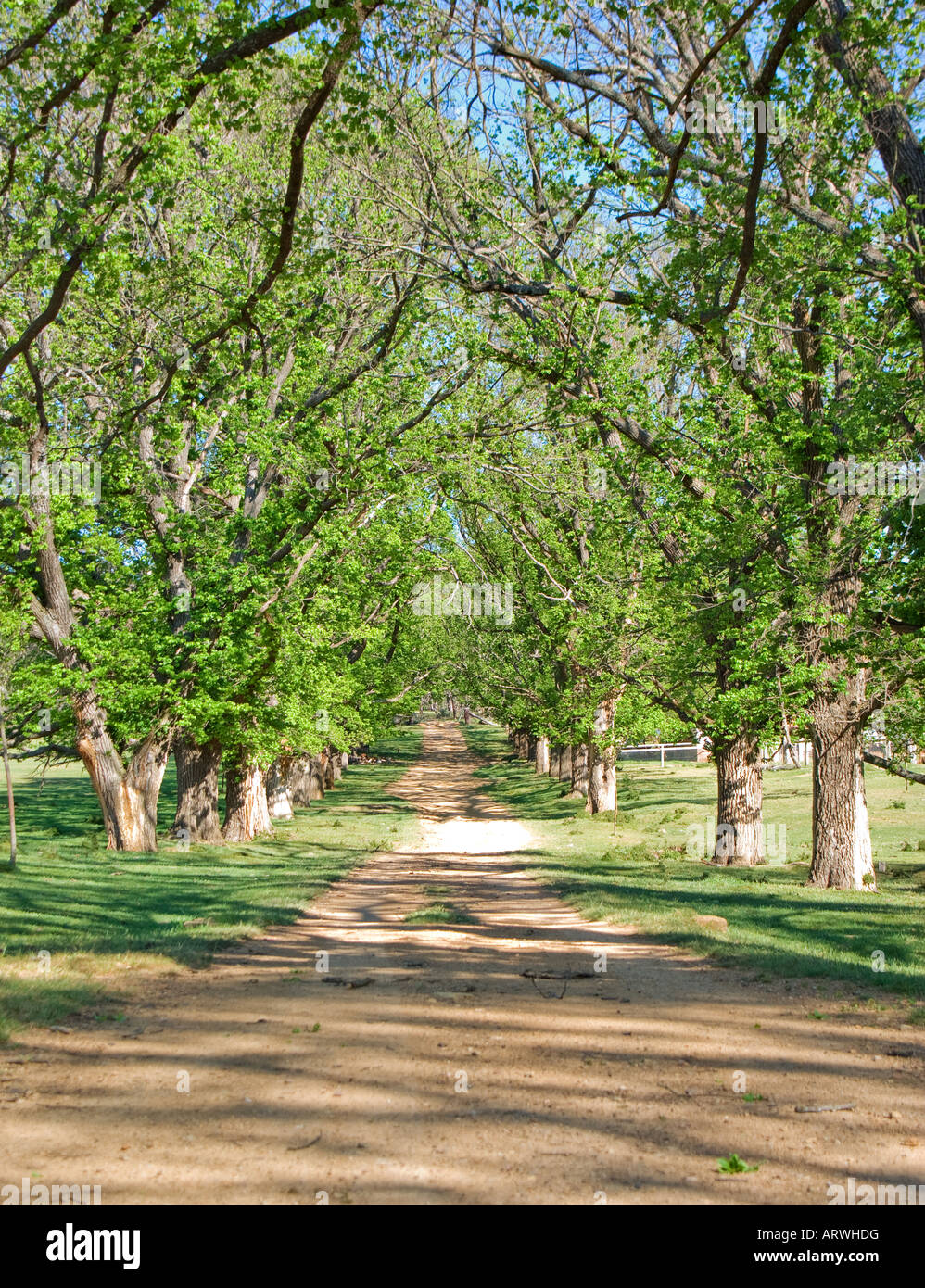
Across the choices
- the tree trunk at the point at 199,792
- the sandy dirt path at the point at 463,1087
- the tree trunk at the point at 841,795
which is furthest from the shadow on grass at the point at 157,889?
the tree trunk at the point at 841,795

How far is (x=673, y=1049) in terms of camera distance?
656 cm

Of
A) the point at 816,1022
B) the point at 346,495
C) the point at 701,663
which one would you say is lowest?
→ the point at 816,1022

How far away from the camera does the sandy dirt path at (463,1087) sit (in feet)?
14.9

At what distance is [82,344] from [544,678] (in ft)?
68.7

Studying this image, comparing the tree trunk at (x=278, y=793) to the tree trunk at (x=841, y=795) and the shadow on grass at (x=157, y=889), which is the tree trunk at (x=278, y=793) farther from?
the tree trunk at (x=841, y=795)

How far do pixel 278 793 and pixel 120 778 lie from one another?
38.2ft

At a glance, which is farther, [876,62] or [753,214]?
[876,62]

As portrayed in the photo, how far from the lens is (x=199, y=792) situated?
23562 millimetres

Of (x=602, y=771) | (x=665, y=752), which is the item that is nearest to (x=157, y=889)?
(x=602, y=771)

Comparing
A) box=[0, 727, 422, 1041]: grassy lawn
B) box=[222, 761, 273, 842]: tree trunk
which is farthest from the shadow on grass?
box=[222, 761, 273, 842]: tree trunk

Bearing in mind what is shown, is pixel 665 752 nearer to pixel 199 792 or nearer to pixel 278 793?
pixel 278 793

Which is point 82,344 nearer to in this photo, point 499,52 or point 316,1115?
point 499,52

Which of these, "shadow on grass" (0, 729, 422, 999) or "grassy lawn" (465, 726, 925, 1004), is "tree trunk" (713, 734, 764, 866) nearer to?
"grassy lawn" (465, 726, 925, 1004)

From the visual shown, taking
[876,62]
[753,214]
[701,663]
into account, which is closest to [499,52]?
[876,62]
